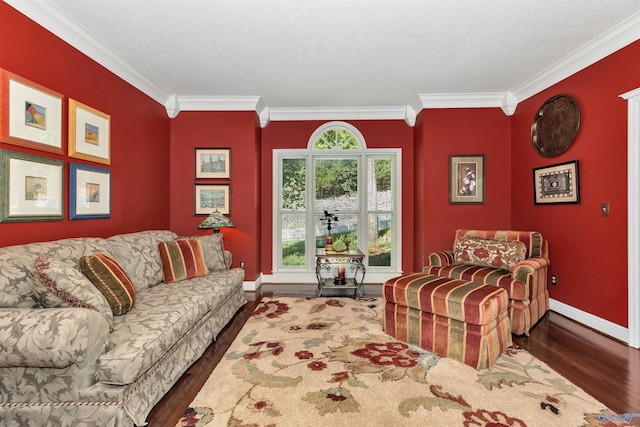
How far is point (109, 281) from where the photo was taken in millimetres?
2094

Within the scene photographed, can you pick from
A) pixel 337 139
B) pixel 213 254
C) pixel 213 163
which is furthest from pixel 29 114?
pixel 337 139

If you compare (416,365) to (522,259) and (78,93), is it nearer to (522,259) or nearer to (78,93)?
(522,259)

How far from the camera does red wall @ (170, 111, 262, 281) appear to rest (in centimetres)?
446

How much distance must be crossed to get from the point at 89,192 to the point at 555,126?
523cm

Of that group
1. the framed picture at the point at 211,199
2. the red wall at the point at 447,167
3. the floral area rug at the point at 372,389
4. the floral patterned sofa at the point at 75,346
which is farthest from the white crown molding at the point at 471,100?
the floral patterned sofa at the point at 75,346

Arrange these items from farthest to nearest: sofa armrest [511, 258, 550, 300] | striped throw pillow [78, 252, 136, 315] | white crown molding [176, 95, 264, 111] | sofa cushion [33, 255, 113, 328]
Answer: white crown molding [176, 95, 264, 111] → sofa armrest [511, 258, 550, 300] → striped throw pillow [78, 252, 136, 315] → sofa cushion [33, 255, 113, 328]

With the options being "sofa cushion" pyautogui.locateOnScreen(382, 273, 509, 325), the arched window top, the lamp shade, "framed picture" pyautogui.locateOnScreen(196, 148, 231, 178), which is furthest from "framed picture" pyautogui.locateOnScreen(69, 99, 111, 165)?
"sofa cushion" pyautogui.locateOnScreen(382, 273, 509, 325)

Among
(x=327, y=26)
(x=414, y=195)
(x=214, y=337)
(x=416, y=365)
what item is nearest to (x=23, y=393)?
(x=214, y=337)

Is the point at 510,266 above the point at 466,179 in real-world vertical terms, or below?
below

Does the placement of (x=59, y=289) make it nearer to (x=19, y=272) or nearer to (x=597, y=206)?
(x=19, y=272)

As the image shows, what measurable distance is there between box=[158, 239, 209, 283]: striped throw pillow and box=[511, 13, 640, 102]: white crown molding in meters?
4.59

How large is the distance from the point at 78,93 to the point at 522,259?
15.7 ft

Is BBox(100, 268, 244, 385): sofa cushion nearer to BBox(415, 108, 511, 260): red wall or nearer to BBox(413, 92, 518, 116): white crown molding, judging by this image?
BBox(415, 108, 511, 260): red wall

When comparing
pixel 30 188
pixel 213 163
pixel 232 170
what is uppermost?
pixel 213 163
